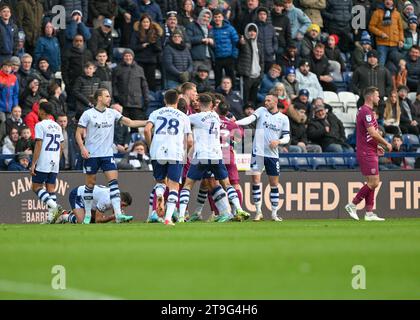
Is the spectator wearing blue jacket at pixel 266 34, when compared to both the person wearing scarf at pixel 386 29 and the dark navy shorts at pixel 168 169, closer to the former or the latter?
the person wearing scarf at pixel 386 29

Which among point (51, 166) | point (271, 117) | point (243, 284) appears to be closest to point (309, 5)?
point (271, 117)

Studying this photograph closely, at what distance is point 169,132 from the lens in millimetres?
19953

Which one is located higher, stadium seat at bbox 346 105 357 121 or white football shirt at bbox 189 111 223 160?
stadium seat at bbox 346 105 357 121

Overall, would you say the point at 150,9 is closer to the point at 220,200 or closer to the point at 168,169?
the point at 220,200

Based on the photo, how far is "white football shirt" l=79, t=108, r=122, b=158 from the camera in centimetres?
2106

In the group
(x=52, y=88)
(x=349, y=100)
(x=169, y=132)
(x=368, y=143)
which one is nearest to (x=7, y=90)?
(x=52, y=88)

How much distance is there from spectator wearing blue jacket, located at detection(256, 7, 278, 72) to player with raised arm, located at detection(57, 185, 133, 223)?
9.63 m

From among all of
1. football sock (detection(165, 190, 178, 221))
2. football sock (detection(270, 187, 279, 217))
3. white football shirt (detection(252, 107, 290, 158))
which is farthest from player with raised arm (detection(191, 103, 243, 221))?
football sock (detection(165, 190, 178, 221))

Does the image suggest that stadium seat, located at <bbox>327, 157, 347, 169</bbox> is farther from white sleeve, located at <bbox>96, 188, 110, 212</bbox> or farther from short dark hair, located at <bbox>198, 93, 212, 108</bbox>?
short dark hair, located at <bbox>198, 93, 212, 108</bbox>

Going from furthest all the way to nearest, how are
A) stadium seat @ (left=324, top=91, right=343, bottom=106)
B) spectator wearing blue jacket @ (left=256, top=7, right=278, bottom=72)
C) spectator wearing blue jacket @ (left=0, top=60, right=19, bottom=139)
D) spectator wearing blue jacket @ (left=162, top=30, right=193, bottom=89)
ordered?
1. stadium seat @ (left=324, top=91, right=343, bottom=106)
2. spectator wearing blue jacket @ (left=256, top=7, right=278, bottom=72)
3. spectator wearing blue jacket @ (left=162, top=30, right=193, bottom=89)
4. spectator wearing blue jacket @ (left=0, top=60, right=19, bottom=139)

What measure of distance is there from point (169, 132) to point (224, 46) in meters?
10.6

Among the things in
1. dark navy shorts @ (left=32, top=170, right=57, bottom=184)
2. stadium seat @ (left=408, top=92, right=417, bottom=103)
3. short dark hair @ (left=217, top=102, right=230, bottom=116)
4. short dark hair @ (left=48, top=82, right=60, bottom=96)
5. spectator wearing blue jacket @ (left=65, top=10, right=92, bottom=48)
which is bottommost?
dark navy shorts @ (left=32, top=170, right=57, bottom=184)

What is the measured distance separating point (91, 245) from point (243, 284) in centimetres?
385
